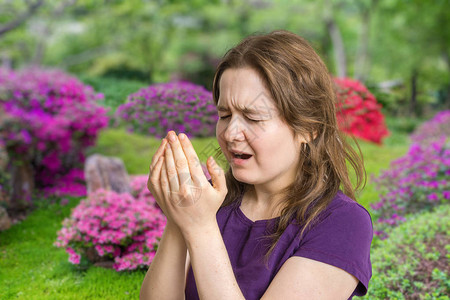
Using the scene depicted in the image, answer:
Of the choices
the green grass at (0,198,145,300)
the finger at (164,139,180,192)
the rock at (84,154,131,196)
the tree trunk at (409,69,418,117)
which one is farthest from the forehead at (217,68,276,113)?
the tree trunk at (409,69,418,117)

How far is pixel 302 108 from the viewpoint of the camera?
48.6 inches

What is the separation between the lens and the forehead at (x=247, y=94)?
46.7 inches

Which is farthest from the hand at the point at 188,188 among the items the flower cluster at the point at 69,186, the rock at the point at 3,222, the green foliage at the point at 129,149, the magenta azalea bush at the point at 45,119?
the green foliage at the point at 129,149

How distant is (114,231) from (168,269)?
165cm

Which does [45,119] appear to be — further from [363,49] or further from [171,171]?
[363,49]

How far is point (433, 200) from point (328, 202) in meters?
3.14

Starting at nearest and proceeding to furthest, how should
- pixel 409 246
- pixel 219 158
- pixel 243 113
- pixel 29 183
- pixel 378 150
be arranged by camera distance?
pixel 243 113
pixel 219 158
pixel 409 246
pixel 29 183
pixel 378 150

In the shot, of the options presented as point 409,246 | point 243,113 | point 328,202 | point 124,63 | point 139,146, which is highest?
point 243,113

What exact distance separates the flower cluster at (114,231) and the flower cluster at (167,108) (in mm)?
1268

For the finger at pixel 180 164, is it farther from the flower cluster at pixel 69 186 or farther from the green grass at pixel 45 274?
the flower cluster at pixel 69 186

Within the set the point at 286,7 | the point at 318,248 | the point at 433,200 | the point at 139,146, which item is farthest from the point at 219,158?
the point at 286,7

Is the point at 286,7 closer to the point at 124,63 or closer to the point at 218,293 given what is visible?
the point at 124,63

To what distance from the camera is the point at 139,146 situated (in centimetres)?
713

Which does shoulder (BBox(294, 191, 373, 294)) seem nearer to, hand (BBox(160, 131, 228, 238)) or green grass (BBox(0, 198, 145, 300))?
hand (BBox(160, 131, 228, 238))
